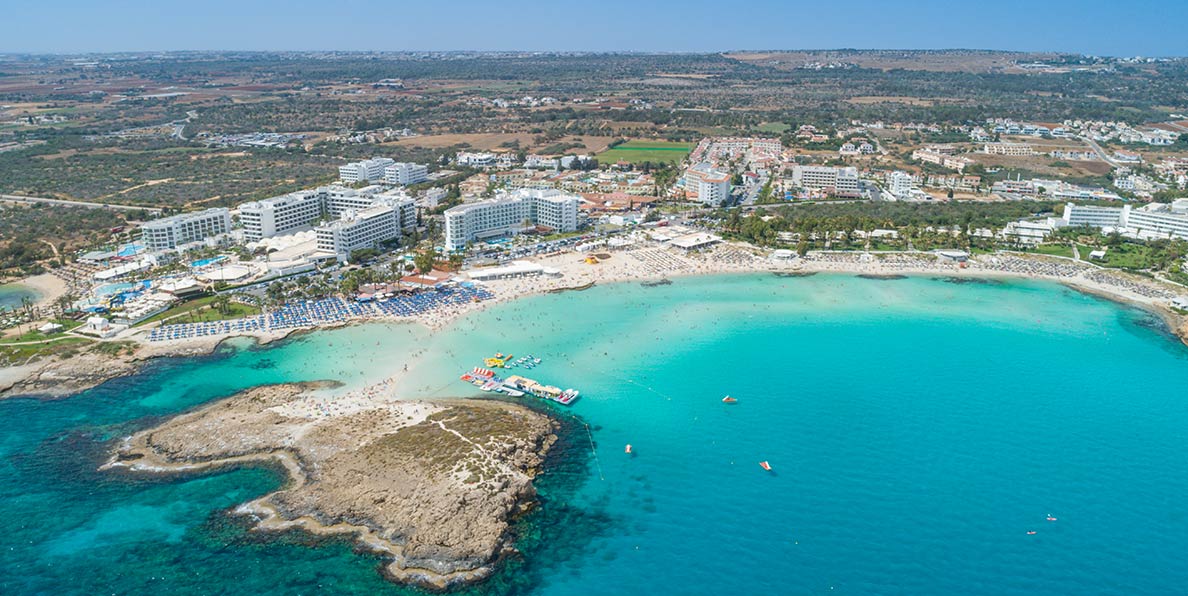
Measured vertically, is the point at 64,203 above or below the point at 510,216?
below

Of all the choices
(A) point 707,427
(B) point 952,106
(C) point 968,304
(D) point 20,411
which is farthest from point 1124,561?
(B) point 952,106

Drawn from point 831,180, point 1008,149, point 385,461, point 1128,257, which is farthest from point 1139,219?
point 385,461

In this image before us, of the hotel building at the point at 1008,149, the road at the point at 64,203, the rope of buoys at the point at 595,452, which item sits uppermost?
the hotel building at the point at 1008,149

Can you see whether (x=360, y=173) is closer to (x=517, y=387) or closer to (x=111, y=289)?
(x=111, y=289)

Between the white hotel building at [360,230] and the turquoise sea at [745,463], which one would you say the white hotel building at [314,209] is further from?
the turquoise sea at [745,463]

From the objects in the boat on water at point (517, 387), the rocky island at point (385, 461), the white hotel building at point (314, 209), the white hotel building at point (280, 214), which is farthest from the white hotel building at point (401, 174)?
the boat on water at point (517, 387)

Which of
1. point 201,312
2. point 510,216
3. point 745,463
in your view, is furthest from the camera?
point 510,216
